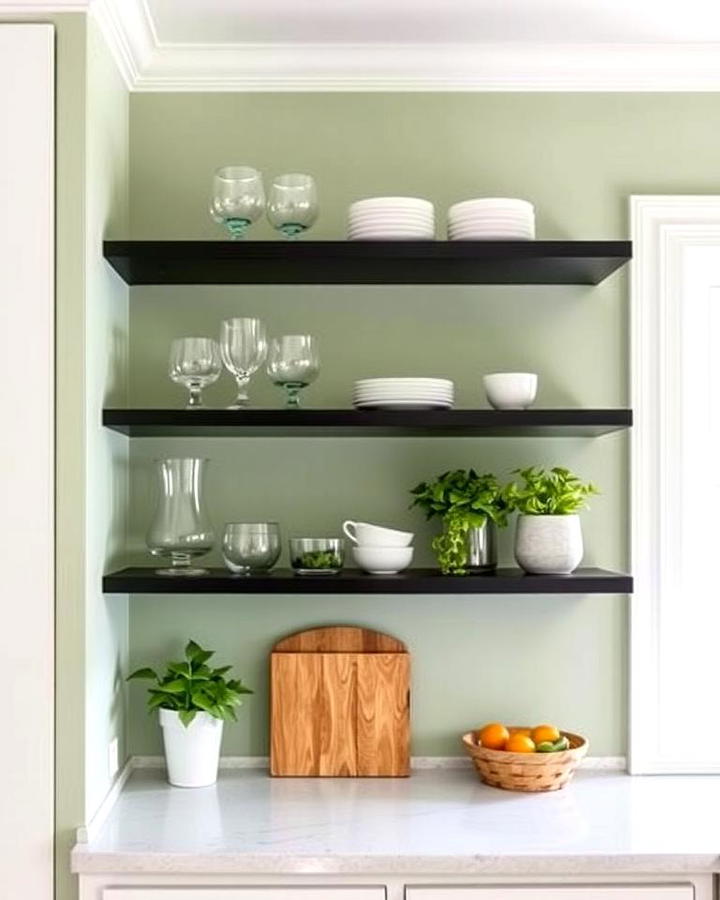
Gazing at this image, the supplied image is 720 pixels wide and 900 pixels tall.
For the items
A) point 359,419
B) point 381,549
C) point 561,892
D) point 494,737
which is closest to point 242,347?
point 359,419

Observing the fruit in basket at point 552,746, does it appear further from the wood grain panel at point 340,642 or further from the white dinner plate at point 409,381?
the white dinner plate at point 409,381

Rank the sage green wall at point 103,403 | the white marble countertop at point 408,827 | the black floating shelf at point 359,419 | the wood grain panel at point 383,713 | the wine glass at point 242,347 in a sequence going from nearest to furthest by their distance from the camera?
1. the white marble countertop at point 408,827
2. the sage green wall at point 103,403
3. the black floating shelf at point 359,419
4. the wine glass at point 242,347
5. the wood grain panel at point 383,713

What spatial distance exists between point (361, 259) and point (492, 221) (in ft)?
1.01

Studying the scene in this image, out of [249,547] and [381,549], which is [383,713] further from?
[249,547]

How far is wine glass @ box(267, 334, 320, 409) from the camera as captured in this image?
2521 millimetres

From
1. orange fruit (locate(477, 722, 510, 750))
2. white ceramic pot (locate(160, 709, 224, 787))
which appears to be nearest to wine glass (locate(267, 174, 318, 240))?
white ceramic pot (locate(160, 709, 224, 787))

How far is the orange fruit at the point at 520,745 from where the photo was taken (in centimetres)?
254

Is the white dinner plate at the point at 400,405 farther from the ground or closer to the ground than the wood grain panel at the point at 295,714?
farther from the ground

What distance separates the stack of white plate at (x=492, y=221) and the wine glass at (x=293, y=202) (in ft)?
1.12

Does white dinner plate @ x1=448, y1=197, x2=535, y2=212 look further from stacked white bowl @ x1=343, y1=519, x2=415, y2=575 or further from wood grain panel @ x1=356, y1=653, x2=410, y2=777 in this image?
wood grain panel @ x1=356, y1=653, x2=410, y2=777

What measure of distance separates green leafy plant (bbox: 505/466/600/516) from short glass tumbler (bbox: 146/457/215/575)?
2.37 ft

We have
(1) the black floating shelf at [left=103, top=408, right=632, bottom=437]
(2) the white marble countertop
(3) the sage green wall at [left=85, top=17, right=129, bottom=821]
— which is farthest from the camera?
(1) the black floating shelf at [left=103, top=408, right=632, bottom=437]

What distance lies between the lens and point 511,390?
2543 mm

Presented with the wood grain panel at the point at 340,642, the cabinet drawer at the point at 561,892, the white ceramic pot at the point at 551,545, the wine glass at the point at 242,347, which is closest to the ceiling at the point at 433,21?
Result: the wine glass at the point at 242,347
